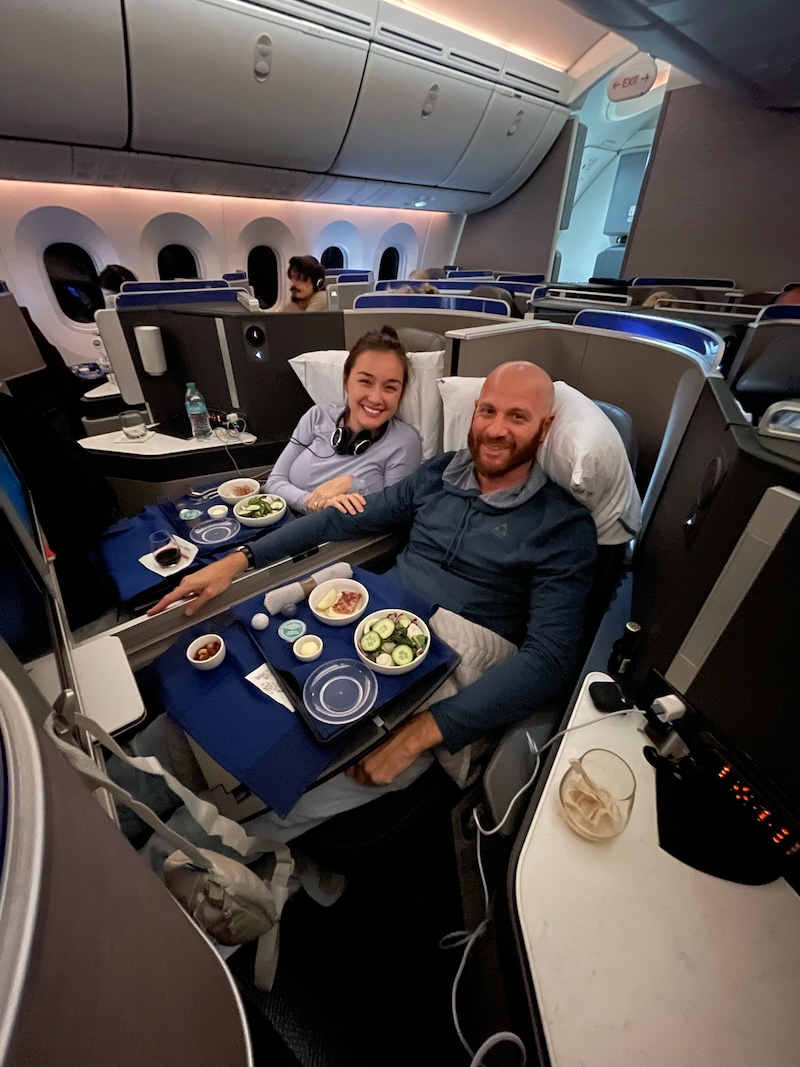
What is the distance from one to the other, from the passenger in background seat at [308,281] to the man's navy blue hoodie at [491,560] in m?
3.10

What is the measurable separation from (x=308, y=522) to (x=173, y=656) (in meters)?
0.75

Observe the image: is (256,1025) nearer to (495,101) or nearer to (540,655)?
(540,655)

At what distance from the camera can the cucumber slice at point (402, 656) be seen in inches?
48.4

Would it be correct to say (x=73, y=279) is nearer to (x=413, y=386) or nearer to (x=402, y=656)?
(x=413, y=386)

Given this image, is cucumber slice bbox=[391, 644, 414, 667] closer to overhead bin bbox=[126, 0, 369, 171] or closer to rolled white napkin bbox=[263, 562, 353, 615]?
rolled white napkin bbox=[263, 562, 353, 615]

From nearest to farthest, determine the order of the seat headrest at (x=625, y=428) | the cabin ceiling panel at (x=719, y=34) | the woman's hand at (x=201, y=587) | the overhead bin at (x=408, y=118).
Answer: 1. the woman's hand at (x=201, y=587)
2. the seat headrest at (x=625, y=428)
3. the cabin ceiling panel at (x=719, y=34)
4. the overhead bin at (x=408, y=118)

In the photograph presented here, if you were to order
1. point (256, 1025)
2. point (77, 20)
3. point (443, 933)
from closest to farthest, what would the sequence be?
point (256, 1025), point (443, 933), point (77, 20)

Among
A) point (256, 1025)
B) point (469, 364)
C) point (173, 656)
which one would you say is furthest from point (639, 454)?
point (256, 1025)

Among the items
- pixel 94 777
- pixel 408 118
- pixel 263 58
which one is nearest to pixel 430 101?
pixel 408 118

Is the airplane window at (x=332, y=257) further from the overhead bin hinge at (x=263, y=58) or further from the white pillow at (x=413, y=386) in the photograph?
the white pillow at (x=413, y=386)

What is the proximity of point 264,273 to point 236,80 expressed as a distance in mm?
3526

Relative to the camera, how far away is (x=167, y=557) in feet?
5.65

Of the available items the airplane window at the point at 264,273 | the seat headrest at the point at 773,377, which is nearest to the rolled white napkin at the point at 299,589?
the seat headrest at the point at 773,377

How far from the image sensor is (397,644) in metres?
1.28
